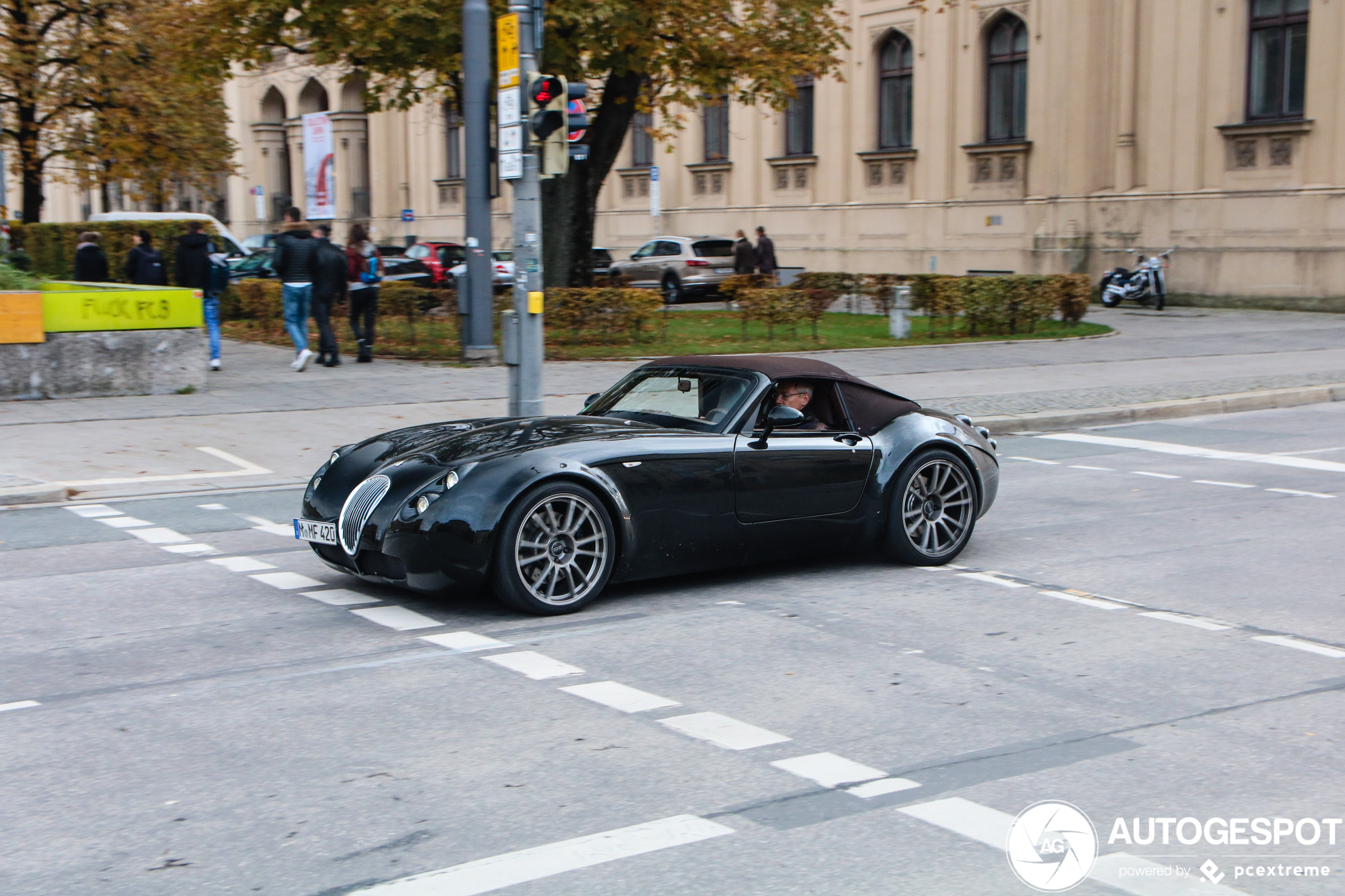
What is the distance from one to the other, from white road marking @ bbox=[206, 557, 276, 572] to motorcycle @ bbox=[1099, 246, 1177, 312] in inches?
995

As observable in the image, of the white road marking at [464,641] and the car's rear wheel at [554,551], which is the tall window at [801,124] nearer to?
Result: the car's rear wheel at [554,551]

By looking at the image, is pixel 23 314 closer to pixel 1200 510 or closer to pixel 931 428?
pixel 931 428

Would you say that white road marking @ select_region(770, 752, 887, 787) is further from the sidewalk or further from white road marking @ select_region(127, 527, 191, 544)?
the sidewalk

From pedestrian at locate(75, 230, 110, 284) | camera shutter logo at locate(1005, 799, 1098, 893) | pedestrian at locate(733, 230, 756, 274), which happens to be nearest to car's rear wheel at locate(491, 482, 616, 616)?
camera shutter logo at locate(1005, 799, 1098, 893)

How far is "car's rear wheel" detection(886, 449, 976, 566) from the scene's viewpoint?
26.5ft

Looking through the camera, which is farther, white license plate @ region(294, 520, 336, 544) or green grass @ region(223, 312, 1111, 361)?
green grass @ region(223, 312, 1111, 361)

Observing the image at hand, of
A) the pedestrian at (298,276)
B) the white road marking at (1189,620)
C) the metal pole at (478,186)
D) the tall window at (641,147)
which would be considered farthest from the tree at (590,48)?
the tall window at (641,147)

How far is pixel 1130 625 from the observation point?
682 centimetres

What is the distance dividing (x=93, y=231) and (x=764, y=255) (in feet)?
45.3

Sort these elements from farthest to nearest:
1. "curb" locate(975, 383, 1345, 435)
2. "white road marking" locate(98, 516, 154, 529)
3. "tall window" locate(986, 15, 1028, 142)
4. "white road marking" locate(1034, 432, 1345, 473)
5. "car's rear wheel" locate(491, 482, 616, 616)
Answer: "tall window" locate(986, 15, 1028, 142) → "curb" locate(975, 383, 1345, 435) → "white road marking" locate(1034, 432, 1345, 473) → "white road marking" locate(98, 516, 154, 529) → "car's rear wheel" locate(491, 482, 616, 616)

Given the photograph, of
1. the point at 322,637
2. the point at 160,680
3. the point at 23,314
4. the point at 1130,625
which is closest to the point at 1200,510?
the point at 1130,625

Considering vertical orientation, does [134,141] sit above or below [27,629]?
above

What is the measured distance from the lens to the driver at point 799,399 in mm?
7859

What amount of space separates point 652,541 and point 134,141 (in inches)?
970
